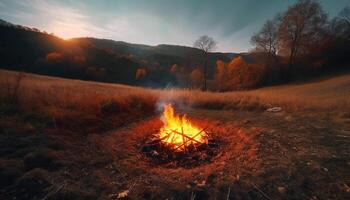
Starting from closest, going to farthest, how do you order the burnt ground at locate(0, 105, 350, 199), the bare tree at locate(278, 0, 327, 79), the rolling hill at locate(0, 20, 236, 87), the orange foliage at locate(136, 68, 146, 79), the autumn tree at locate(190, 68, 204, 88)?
the burnt ground at locate(0, 105, 350, 199)
the bare tree at locate(278, 0, 327, 79)
the autumn tree at locate(190, 68, 204, 88)
the rolling hill at locate(0, 20, 236, 87)
the orange foliage at locate(136, 68, 146, 79)

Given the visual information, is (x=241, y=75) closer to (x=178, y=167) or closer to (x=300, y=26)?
(x=300, y=26)

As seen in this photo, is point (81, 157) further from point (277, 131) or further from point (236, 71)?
point (236, 71)

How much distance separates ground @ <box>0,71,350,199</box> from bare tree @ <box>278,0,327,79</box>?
2372 centimetres

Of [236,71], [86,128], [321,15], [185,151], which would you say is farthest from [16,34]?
[321,15]

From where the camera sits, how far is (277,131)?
5.74m

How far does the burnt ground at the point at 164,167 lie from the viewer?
2.98m

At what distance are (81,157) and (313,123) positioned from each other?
23.7ft

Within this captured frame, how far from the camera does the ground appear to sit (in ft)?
9.88

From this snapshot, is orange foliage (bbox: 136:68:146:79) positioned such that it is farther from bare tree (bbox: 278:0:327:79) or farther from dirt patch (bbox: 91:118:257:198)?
dirt patch (bbox: 91:118:257:198)

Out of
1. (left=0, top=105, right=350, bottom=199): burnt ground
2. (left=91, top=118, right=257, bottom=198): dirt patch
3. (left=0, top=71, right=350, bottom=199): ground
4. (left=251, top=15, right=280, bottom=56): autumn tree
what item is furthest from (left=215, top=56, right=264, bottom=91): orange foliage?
(left=91, top=118, right=257, bottom=198): dirt patch

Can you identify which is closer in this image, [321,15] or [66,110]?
[66,110]

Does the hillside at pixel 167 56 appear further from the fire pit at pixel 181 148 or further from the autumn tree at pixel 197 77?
the fire pit at pixel 181 148

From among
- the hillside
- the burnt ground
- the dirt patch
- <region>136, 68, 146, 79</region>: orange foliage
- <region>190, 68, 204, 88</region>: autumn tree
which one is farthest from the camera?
<region>136, 68, 146, 79</region>: orange foliage

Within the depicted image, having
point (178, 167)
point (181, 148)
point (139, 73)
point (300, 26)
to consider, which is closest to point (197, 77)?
point (300, 26)
